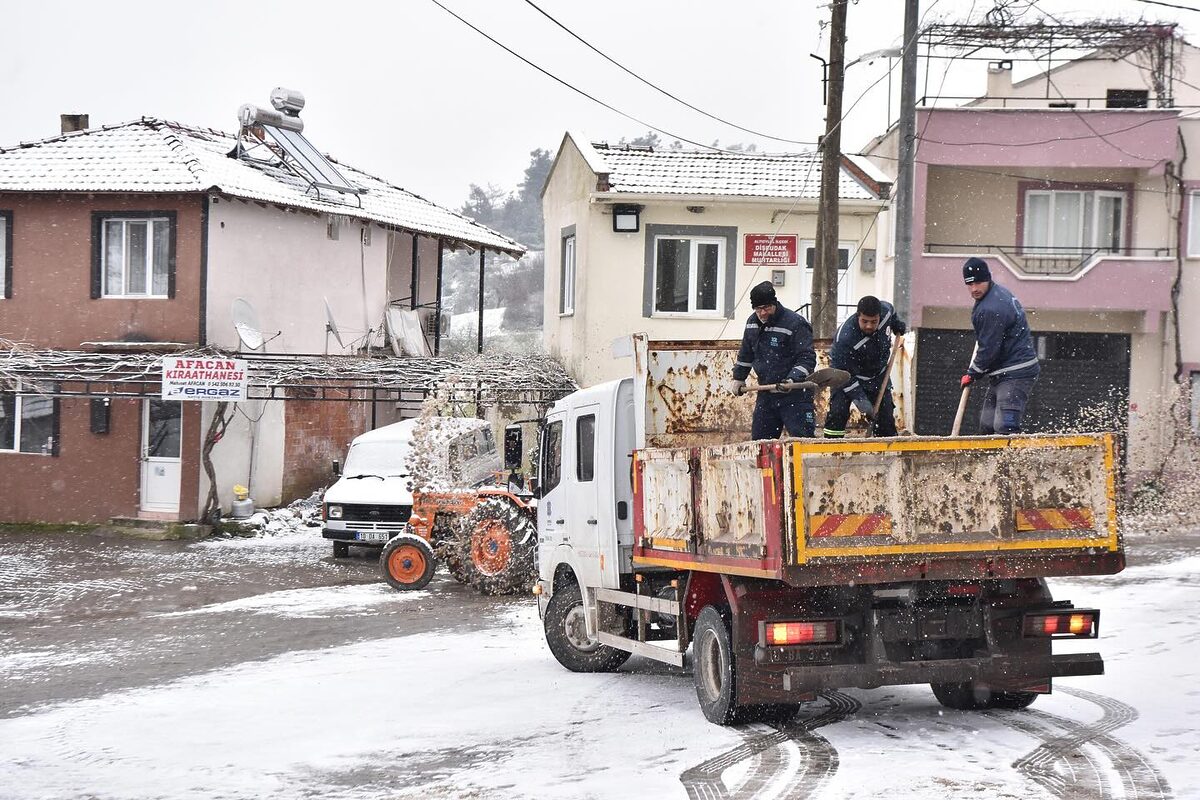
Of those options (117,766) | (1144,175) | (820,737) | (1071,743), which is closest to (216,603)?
(117,766)

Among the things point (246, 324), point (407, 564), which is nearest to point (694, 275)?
point (246, 324)

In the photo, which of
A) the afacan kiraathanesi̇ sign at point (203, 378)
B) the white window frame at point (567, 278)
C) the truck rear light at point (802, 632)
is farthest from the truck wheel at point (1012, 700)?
the white window frame at point (567, 278)

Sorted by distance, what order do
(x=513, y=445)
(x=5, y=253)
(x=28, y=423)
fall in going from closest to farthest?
(x=513, y=445) → (x=28, y=423) → (x=5, y=253)

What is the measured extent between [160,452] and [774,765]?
65.6 ft

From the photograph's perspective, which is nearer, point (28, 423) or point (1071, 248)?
point (28, 423)

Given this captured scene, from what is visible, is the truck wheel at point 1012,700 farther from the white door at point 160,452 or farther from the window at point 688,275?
the white door at point 160,452

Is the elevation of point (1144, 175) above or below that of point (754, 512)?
above

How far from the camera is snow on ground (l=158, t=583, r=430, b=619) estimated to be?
1698 cm

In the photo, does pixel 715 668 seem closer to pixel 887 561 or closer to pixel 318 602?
pixel 887 561

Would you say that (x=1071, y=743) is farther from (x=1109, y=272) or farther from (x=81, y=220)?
(x=81, y=220)

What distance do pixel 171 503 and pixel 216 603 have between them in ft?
26.2

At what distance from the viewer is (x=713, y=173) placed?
28.3 metres

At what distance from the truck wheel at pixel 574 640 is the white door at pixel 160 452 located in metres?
15.0

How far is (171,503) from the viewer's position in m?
25.4
